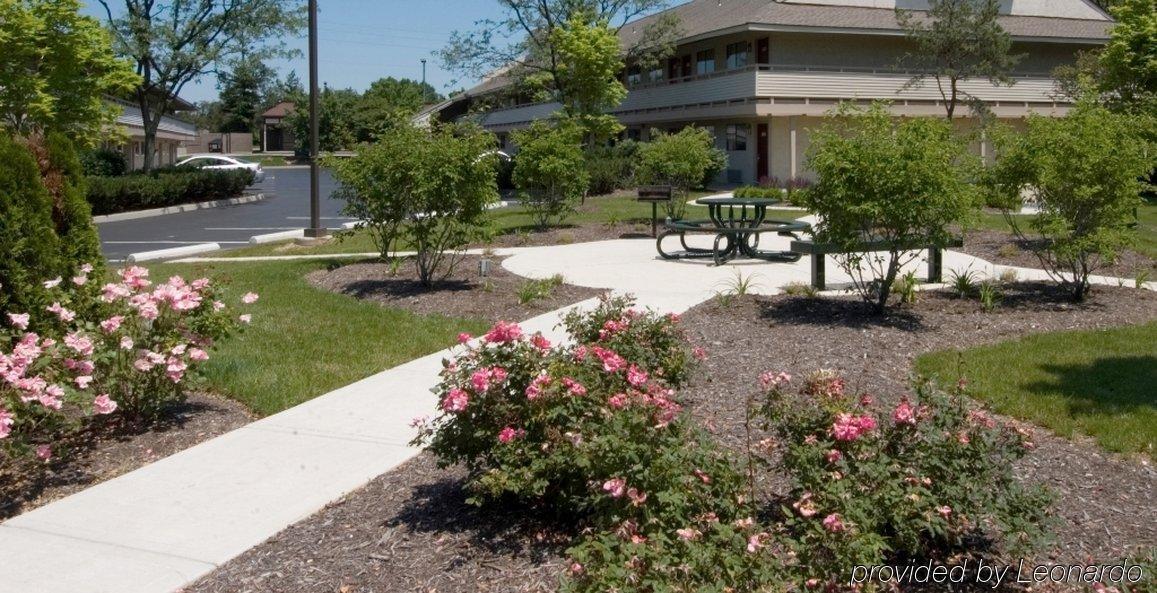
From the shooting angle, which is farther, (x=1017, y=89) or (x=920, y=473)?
(x=1017, y=89)

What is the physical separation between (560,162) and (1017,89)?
89.6ft

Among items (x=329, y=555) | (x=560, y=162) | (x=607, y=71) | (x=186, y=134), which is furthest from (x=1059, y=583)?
(x=186, y=134)

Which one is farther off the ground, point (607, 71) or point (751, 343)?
point (607, 71)

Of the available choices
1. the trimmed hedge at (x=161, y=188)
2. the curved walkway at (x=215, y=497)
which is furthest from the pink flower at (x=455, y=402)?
the trimmed hedge at (x=161, y=188)

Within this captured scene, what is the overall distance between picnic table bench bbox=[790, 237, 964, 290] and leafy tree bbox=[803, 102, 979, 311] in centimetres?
5

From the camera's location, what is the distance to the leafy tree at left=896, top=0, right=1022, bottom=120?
36.2 m

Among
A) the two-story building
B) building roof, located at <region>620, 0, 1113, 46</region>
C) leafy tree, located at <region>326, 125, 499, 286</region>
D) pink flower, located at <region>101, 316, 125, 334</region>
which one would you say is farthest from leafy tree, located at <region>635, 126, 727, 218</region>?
building roof, located at <region>620, 0, 1113, 46</region>

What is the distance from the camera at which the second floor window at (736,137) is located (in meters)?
41.8

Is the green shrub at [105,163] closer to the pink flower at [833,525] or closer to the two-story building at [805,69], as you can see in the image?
the two-story building at [805,69]

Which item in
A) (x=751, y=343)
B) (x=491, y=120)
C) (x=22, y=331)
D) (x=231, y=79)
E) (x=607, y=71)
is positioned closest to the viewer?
(x=22, y=331)

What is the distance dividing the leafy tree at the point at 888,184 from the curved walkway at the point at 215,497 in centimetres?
373

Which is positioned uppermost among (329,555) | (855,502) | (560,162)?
(560,162)

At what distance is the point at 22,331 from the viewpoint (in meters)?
7.22

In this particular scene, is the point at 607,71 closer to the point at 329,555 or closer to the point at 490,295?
the point at 490,295
